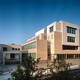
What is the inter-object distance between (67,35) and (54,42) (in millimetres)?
5775

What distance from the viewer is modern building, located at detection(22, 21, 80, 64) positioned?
34.2m

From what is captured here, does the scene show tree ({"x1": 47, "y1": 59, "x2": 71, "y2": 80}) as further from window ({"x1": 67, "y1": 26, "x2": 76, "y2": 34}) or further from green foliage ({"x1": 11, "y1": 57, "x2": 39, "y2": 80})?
window ({"x1": 67, "y1": 26, "x2": 76, "y2": 34})

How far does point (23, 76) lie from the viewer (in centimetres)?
1051

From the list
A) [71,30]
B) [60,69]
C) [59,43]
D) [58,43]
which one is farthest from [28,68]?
[71,30]

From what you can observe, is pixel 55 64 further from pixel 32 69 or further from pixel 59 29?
pixel 59 29

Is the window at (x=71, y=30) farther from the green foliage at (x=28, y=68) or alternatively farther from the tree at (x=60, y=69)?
the green foliage at (x=28, y=68)

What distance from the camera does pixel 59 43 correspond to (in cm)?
3653

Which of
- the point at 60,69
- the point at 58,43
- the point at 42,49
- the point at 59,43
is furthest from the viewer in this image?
the point at 59,43

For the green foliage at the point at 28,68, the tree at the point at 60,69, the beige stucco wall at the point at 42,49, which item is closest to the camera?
the green foliage at the point at 28,68

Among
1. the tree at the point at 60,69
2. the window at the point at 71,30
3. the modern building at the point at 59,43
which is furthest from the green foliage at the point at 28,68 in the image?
the window at the point at 71,30

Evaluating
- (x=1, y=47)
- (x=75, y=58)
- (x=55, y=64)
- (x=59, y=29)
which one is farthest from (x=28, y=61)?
(x=1, y=47)

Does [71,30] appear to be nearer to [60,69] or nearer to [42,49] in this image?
[42,49]

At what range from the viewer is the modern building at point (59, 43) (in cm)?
3422

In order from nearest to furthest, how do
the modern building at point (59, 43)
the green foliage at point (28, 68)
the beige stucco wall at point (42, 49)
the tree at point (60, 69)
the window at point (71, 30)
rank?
the green foliage at point (28, 68), the tree at point (60, 69), the beige stucco wall at point (42, 49), the modern building at point (59, 43), the window at point (71, 30)
